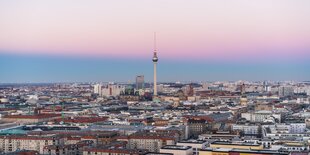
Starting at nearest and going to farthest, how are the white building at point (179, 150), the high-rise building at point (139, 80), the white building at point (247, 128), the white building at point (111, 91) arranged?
1. the white building at point (179, 150)
2. the white building at point (247, 128)
3. the white building at point (111, 91)
4. the high-rise building at point (139, 80)

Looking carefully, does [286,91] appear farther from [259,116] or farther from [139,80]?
[259,116]

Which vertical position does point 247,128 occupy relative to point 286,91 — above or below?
below

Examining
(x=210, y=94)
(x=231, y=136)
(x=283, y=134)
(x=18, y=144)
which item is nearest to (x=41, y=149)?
(x=18, y=144)

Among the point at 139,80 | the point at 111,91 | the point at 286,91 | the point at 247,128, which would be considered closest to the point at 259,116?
the point at 247,128

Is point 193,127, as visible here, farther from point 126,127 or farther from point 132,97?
point 132,97

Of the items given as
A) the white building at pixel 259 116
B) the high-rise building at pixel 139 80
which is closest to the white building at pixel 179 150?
the white building at pixel 259 116

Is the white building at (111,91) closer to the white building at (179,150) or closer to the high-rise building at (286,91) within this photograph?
the high-rise building at (286,91)

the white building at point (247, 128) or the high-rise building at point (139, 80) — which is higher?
the high-rise building at point (139, 80)

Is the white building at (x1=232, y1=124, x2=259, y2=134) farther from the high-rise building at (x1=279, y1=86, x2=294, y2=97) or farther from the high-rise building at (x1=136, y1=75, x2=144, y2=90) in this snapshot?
the high-rise building at (x1=136, y1=75, x2=144, y2=90)

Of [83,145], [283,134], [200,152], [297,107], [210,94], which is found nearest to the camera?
[200,152]

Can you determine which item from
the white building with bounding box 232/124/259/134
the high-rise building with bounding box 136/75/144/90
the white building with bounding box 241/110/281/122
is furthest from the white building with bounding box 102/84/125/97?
the white building with bounding box 232/124/259/134

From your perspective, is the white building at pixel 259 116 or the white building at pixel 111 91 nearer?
the white building at pixel 259 116
